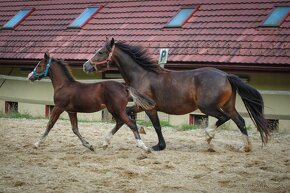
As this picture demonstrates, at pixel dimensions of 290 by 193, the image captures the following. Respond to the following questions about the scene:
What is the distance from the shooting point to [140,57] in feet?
36.5

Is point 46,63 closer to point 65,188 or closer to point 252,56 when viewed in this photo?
point 65,188

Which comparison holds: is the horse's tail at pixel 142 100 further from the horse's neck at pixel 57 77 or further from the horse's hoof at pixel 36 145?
the horse's hoof at pixel 36 145

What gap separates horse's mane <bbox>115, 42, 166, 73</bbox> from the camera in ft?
36.3

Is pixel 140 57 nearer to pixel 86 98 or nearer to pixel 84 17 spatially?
pixel 86 98

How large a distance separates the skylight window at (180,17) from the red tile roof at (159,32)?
0.51ft

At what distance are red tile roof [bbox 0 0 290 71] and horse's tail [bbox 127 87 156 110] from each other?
6500 millimetres

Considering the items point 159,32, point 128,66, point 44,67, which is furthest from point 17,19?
point 128,66

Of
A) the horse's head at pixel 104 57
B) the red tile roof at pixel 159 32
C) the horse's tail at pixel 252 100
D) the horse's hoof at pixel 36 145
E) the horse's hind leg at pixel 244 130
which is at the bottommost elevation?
the horse's hoof at pixel 36 145

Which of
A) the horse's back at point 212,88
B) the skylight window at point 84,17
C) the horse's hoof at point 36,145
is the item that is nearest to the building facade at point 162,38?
the skylight window at point 84,17

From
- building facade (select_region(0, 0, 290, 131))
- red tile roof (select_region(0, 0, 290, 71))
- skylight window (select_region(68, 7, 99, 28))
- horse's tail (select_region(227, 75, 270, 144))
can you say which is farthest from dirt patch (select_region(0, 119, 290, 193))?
skylight window (select_region(68, 7, 99, 28))

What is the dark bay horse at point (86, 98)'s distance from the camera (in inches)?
405

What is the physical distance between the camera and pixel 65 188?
7340mm

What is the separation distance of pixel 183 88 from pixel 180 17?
895cm

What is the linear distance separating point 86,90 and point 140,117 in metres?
8.42
